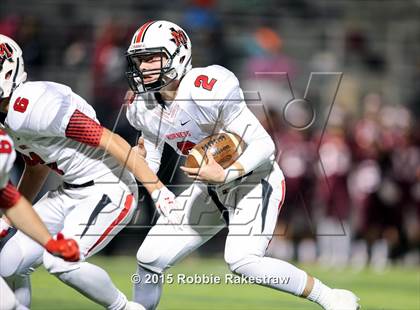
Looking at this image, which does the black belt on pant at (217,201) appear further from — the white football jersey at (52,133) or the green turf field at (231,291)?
the green turf field at (231,291)

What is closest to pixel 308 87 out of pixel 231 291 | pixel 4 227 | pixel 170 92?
pixel 231 291

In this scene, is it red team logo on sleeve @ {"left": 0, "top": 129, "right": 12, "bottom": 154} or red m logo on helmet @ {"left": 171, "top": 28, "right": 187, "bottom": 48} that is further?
red m logo on helmet @ {"left": 171, "top": 28, "right": 187, "bottom": 48}

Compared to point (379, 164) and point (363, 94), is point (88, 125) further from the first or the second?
point (363, 94)

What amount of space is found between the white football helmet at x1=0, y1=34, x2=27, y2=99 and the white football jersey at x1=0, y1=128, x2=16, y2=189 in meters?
0.69

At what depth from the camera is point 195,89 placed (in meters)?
5.54

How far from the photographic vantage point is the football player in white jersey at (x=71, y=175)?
5.19 metres

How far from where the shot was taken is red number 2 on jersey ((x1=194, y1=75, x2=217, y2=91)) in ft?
18.1

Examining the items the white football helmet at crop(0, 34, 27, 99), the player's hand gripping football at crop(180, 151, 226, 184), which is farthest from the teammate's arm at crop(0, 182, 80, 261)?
the player's hand gripping football at crop(180, 151, 226, 184)

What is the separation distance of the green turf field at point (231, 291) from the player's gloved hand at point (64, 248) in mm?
2358

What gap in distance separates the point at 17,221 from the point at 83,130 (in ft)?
2.29

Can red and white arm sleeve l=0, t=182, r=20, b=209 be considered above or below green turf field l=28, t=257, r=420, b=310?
above

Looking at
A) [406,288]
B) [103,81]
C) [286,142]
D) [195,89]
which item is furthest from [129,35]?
[195,89]

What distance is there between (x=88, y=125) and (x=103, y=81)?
6994 millimetres

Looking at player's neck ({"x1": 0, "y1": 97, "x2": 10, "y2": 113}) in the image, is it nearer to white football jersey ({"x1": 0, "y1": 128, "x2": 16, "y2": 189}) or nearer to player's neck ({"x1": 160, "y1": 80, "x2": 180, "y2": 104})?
white football jersey ({"x1": 0, "y1": 128, "x2": 16, "y2": 189})
